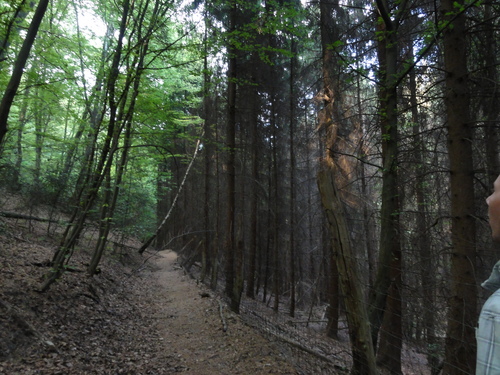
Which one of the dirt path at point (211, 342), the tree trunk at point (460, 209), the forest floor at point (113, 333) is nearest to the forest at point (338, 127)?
the tree trunk at point (460, 209)

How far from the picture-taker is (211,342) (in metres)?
6.24

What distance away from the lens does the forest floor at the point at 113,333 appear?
14.4 ft

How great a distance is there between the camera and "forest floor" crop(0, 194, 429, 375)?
14.4 feet

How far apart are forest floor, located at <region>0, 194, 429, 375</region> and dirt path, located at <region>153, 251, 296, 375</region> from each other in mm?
18

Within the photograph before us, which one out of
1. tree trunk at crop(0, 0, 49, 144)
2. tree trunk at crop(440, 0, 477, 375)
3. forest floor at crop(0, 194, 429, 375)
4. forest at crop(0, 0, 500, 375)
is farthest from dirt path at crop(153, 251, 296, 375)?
tree trunk at crop(0, 0, 49, 144)

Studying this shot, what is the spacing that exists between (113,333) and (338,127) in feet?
28.3

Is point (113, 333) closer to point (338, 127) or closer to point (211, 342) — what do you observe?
point (211, 342)

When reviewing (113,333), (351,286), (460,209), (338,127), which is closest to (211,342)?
(113,333)

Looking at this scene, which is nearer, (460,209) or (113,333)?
(460,209)

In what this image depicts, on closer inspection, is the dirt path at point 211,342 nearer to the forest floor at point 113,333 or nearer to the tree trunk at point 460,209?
the forest floor at point 113,333

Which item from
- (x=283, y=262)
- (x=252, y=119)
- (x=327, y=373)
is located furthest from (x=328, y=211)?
(x=283, y=262)

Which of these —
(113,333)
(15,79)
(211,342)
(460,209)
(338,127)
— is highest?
(338,127)

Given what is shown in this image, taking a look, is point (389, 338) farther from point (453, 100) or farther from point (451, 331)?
point (453, 100)

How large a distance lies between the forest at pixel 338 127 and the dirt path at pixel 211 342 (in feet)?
3.55
